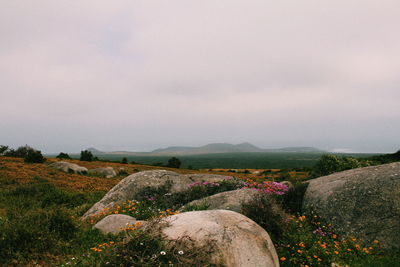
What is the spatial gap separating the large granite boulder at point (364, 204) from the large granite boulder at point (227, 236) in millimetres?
4389

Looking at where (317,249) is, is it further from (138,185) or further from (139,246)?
(138,185)

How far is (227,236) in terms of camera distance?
4.68 m

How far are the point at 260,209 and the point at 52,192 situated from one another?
15697mm

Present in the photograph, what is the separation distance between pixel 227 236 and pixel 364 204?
6.20 meters

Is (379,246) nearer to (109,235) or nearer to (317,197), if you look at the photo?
(317,197)

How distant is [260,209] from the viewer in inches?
269

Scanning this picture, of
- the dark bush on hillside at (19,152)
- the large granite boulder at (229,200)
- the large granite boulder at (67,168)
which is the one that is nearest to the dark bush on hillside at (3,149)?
the dark bush on hillside at (19,152)

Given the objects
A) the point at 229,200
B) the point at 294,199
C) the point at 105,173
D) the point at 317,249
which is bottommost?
the point at 105,173

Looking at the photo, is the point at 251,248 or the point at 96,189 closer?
the point at 251,248

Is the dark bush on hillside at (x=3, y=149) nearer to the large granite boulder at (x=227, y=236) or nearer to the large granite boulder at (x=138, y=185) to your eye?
the large granite boulder at (x=138, y=185)

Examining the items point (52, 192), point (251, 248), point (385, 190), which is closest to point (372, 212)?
point (385, 190)

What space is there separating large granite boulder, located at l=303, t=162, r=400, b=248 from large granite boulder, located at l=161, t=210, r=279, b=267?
14.4 ft

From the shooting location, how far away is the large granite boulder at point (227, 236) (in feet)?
14.3

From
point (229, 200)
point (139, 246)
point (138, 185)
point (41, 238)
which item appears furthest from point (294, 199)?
point (41, 238)
